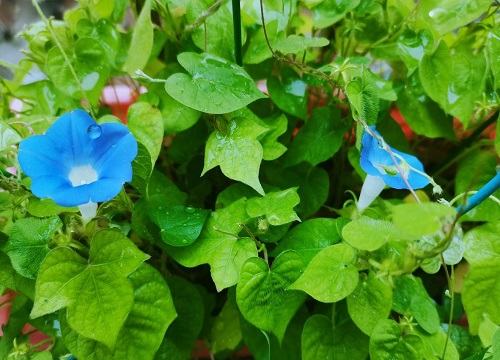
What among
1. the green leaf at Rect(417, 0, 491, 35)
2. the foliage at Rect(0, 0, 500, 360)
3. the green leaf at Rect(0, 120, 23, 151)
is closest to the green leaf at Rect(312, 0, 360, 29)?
the foliage at Rect(0, 0, 500, 360)

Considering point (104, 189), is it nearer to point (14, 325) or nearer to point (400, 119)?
point (14, 325)

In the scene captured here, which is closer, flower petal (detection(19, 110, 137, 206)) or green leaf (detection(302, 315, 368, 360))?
flower petal (detection(19, 110, 137, 206))

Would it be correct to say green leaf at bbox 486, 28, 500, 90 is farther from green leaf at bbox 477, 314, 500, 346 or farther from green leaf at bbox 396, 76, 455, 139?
green leaf at bbox 477, 314, 500, 346

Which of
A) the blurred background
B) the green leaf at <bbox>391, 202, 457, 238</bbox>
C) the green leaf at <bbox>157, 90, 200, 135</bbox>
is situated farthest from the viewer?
the blurred background

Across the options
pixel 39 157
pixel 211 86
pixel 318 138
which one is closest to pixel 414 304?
pixel 318 138

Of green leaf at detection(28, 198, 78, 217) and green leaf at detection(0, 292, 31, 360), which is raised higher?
green leaf at detection(28, 198, 78, 217)
